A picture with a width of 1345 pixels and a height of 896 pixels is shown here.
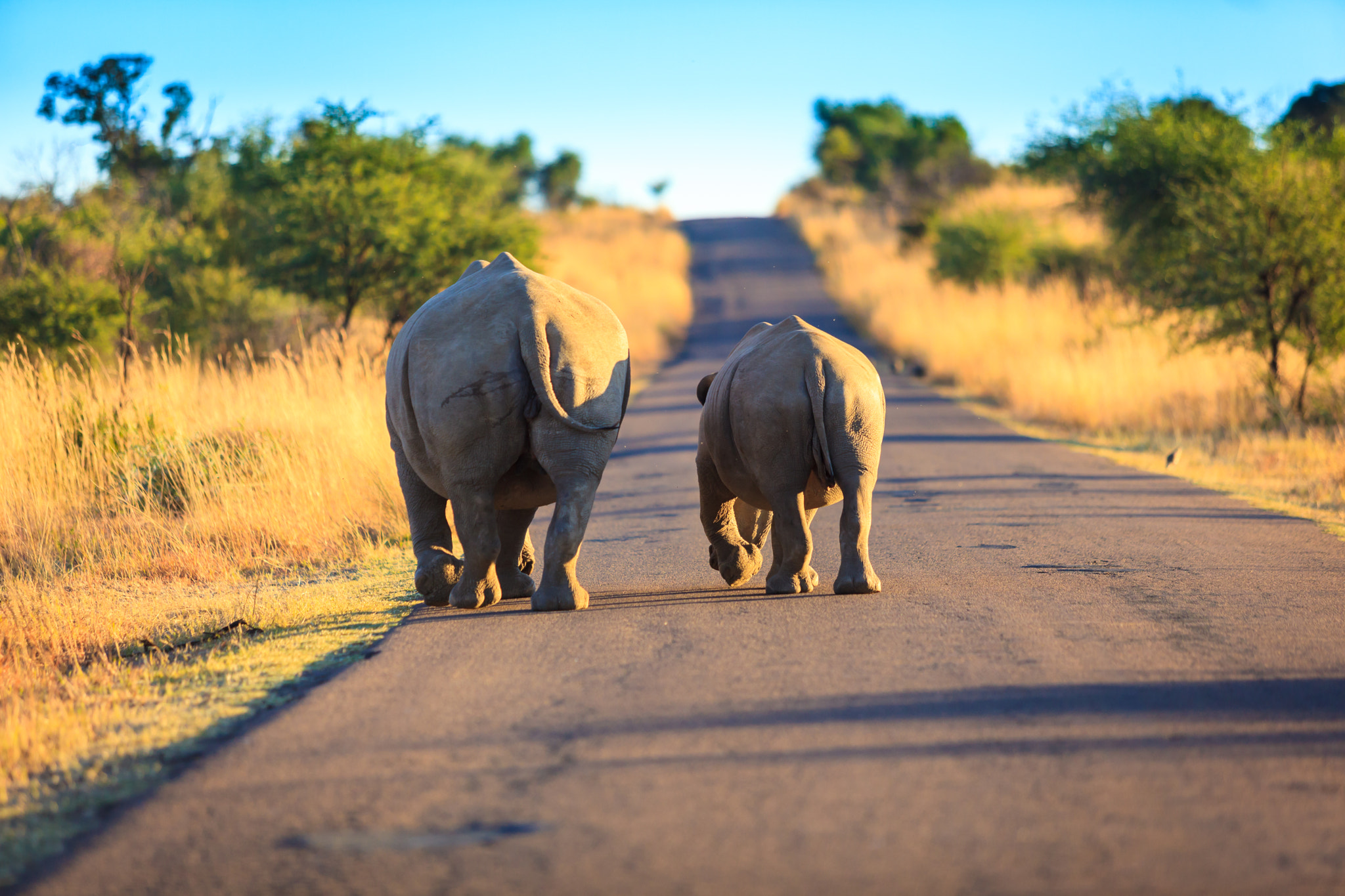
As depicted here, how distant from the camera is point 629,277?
45.3 m

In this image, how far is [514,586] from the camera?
6.66 m

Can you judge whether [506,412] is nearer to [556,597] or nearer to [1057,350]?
[556,597]

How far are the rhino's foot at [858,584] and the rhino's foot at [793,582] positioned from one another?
0.17 metres

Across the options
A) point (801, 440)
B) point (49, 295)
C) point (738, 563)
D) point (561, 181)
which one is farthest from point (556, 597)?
point (561, 181)

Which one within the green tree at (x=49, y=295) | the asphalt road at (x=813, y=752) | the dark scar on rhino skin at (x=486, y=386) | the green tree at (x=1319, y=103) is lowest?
the asphalt road at (x=813, y=752)

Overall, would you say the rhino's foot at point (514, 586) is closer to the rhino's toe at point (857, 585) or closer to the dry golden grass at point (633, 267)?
the rhino's toe at point (857, 585)

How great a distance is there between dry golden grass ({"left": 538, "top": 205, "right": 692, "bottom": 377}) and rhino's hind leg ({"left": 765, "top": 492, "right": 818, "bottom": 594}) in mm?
10745

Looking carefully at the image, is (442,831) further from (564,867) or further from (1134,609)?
(1134,609)

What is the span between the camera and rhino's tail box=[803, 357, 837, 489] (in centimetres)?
615

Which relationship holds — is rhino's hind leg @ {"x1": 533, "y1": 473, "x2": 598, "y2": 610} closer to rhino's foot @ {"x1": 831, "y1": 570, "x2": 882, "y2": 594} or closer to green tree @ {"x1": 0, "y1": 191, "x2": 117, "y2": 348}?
rhino's foot @ {"x1": 831, "y1": 570, "x2": 882, "y2": 594}

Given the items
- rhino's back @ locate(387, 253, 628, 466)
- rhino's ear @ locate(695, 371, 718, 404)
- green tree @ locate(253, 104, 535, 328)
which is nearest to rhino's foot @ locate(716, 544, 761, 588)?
rhino's ear @ locate(695, 371, 718, 404)

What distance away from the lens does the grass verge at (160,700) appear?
353 cm

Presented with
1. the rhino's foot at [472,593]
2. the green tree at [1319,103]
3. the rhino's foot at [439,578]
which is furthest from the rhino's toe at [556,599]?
the green tree at [1319,103]

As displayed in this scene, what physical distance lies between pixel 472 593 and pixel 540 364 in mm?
1291
